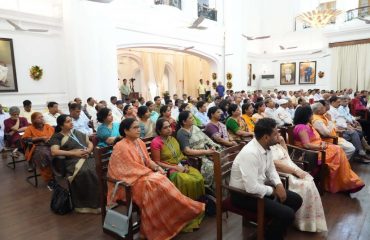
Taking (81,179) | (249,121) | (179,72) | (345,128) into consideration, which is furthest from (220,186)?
(179,72)

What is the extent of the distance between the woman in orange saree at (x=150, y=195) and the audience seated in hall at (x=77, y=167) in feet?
1.95

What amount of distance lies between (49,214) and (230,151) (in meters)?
2.18

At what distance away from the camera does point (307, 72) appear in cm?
1495

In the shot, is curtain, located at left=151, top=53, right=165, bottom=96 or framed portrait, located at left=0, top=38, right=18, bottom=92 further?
curtain, located at left=151, top=53, right=165, bottom=96

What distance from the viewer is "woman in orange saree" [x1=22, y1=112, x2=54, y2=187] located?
3666 millimetres

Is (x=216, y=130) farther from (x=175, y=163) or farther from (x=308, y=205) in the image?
(x=308, y=205)

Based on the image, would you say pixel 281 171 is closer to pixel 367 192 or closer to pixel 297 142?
pixel 297 142

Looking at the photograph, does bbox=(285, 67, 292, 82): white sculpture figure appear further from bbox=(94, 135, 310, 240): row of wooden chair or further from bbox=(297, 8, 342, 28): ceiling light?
bbox=(94, 135, 310, 240): row of wooden chair

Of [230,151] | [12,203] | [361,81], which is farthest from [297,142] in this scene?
[361,81]

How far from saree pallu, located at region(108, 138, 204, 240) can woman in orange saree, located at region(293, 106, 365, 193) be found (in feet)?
5.60

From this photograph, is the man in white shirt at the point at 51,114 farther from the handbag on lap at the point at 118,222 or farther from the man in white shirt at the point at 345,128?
the man in white shirt at the point at 345,128

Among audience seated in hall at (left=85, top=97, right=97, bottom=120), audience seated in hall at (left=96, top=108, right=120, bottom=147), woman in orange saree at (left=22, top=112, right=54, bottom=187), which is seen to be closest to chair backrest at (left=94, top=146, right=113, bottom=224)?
audience seated in hall at (left=96, top=108, right=120, bottom=147)

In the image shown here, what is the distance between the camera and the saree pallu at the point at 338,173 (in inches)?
132

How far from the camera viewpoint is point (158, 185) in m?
2.42
